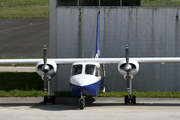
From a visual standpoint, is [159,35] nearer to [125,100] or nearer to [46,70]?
[125,100]

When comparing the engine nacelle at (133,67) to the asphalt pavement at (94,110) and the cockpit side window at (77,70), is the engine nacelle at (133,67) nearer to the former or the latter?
the asphalt pavement at (94,110)

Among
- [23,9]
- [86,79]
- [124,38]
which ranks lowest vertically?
[86,79]

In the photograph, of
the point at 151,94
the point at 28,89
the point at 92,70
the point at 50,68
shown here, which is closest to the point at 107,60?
the point at 92,70

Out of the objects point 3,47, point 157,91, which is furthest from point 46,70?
point 3,47

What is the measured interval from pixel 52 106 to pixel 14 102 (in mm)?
2385

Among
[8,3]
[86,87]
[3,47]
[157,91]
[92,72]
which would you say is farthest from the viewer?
[8,3]

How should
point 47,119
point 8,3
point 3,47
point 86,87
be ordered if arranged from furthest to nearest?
point 8,3 < point 3,47 < point 86,87 < point 47,119

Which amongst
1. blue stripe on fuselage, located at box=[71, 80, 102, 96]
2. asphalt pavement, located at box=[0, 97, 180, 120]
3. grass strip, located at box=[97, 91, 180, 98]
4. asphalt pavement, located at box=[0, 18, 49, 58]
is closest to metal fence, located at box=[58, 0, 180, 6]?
grass strip, located at box=[97, 91, 180, 98]

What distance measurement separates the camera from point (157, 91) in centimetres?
1814

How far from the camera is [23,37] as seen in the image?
42.2 metres

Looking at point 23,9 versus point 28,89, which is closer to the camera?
point 28,89

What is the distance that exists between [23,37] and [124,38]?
87.4 ft

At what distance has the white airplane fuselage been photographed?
13.2m

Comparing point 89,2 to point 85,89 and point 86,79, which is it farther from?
point 85,89
